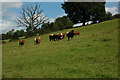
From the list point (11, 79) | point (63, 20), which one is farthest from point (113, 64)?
point (63, 20)

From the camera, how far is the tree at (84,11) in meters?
68.6

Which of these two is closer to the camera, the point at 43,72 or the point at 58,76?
the point at 58,76

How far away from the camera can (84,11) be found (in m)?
70.8

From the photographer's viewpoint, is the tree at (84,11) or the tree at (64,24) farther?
the tree at (84,11)

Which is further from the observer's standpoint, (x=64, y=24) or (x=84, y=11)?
(x=84, y=11)

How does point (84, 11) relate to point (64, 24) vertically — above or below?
above

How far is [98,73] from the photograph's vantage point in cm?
815

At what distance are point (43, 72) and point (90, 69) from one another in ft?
8.19

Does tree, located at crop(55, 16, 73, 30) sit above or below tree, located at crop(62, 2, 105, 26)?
below

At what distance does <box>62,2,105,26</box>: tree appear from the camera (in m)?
68.6

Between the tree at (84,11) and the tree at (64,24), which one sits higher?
the tree at (84,11)

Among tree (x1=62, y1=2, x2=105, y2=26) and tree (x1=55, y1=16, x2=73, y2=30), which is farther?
tree (x1=62, y1=2, x2=105, y2=26)

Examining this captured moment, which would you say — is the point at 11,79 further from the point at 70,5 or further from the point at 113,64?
the point at 70,5

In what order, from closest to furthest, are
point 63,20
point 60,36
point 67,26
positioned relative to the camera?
point 60,36, point 67,26, point 63,20
